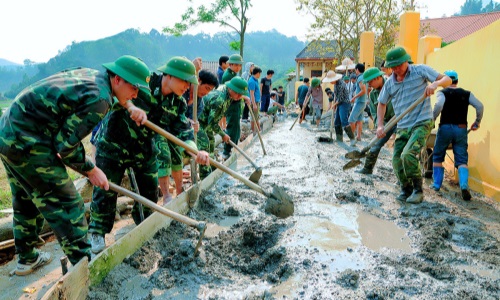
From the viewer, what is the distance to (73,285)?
2223 millimetres

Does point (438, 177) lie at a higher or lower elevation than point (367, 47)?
lower

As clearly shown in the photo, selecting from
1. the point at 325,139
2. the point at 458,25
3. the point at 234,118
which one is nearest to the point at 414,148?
the point at 234,118

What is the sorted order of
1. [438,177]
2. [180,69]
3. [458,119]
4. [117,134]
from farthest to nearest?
[438,177] → [458,119] → [180,69] → [117,134]

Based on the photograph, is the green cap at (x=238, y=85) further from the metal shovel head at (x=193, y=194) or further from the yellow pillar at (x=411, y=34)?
the yellow pillar at (x=411, y=34)

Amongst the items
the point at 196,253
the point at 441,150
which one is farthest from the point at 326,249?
the point at 441,150

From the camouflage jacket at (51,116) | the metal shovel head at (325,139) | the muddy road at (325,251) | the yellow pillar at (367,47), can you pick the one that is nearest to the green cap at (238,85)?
the muddy road at (325,251)

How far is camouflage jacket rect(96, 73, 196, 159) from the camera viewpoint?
341cm

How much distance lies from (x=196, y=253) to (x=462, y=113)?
3.97 meters

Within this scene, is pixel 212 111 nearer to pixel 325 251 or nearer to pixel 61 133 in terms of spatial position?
pixel 325 251

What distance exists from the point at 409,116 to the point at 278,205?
6.76 ft

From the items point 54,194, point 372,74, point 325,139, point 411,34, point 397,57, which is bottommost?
point 325,139

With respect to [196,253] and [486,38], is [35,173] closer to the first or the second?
[196,253]

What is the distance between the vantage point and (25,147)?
2402 millimetres

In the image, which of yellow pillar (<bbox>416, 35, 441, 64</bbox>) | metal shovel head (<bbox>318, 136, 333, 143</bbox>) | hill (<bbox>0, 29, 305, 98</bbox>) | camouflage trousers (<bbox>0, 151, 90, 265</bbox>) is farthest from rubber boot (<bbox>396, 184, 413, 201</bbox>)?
hill (<bbox>0, 29, 305, 98</bbox>)
